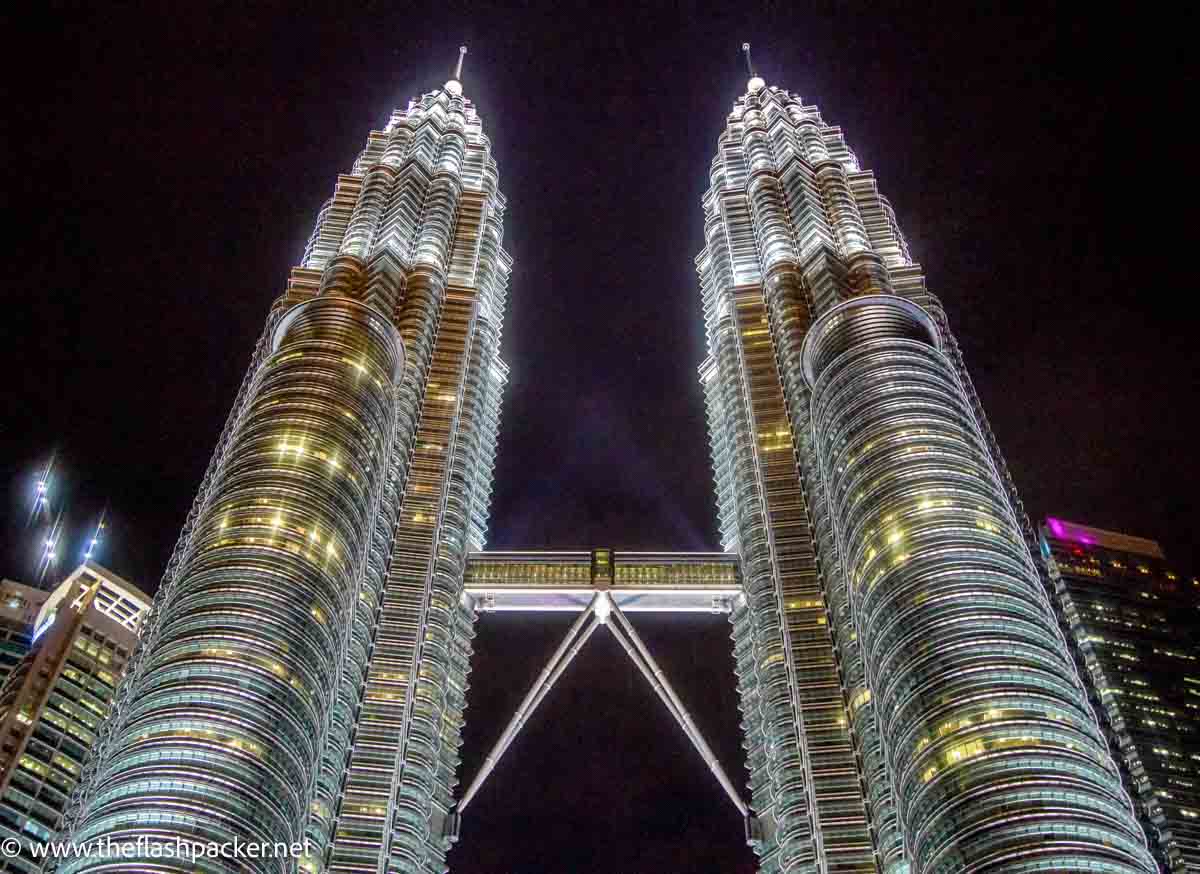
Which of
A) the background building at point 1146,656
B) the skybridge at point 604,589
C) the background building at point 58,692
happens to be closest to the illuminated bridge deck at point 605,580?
the skybridge at point 604,589

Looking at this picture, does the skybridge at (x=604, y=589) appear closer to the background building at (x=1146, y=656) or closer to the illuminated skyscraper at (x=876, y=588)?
the illuminated skyscraper at (x=876, y=588)

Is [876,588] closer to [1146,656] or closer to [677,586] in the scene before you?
[677,586]

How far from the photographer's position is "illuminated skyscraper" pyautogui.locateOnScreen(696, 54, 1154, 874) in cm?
8088

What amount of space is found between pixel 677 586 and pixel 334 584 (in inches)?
1355

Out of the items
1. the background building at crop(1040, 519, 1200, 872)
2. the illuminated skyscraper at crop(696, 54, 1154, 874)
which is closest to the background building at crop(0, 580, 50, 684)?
the illuminated skyscraper at crop(696, 54, 1154, 874)

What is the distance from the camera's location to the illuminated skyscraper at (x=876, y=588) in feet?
265

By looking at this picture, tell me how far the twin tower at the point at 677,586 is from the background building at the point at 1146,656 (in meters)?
53.5

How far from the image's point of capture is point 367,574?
112312 mm

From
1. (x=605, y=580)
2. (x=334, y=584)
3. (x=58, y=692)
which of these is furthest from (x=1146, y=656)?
(x=58, y=692)

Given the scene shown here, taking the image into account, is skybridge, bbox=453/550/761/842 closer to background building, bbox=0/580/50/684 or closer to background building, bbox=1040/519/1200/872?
background building, bbox=1040/519/1200/872

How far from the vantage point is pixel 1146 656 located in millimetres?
180250

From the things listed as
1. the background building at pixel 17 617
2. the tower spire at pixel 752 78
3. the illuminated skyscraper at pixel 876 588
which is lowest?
the illuminated skyscraper at pixel 876 588

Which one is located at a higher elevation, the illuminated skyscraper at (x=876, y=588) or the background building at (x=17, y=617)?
the background building at (x=17, y=617)

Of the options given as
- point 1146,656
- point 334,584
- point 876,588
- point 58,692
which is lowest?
point 876,588
